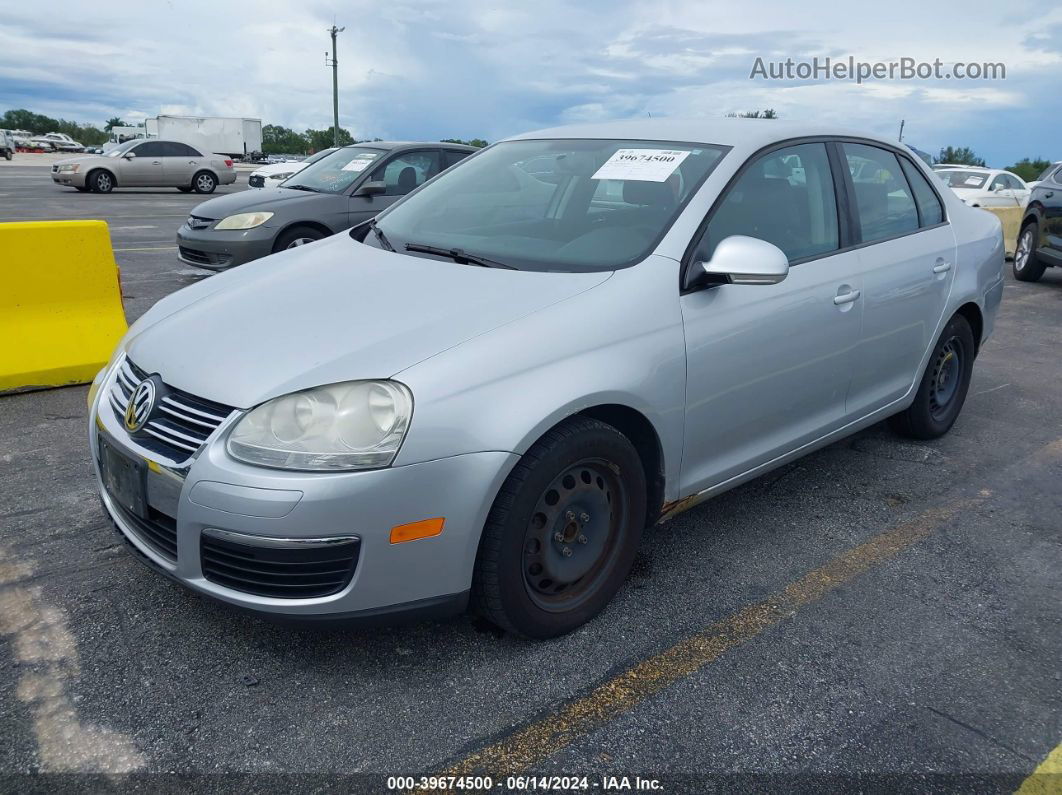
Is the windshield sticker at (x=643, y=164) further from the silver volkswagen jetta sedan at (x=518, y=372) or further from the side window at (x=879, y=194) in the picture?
the side window at (x=879, y=194)

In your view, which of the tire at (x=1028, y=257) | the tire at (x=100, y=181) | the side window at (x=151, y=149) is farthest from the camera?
the side window at (x=151, y=149)

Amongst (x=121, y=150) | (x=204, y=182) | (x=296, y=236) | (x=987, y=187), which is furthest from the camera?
(x=204, y=182)

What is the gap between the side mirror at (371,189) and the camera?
838 cm

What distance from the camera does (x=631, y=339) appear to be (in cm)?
266

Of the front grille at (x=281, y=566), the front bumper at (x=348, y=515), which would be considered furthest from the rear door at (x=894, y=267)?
the front grille at (x=281, y=566)

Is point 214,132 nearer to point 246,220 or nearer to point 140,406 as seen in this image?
point 246,220

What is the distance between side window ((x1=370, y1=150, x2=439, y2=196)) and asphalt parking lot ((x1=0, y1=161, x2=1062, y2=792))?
18.1 ft

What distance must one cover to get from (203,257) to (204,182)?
687 inches

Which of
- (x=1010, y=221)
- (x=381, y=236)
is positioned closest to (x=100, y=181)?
(x=1010, y=221)

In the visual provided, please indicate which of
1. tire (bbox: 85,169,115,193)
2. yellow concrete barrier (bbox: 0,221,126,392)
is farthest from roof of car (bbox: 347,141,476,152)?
tire (bbox: 85,169,115,193)

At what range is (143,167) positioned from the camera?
22938mm

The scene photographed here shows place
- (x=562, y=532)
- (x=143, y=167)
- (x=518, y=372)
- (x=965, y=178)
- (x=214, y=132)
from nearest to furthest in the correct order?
1. (x=518, y=372)
2. (x=562, y=532)
3. (x=965, y=178)
4. (x=143, y=167)
5. (x=214, y=132)

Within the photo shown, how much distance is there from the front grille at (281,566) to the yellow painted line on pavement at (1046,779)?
70.1 inches

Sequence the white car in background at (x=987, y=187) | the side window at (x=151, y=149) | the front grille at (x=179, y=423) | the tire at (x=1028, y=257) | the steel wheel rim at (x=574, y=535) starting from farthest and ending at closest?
the side window at (x=151, y=149), the white car in background at (x=987, y=187), the tire at (x=1028, y=257), the steel wheel rim at (x=574, y=535), the front grille at (x=179, y=423)
